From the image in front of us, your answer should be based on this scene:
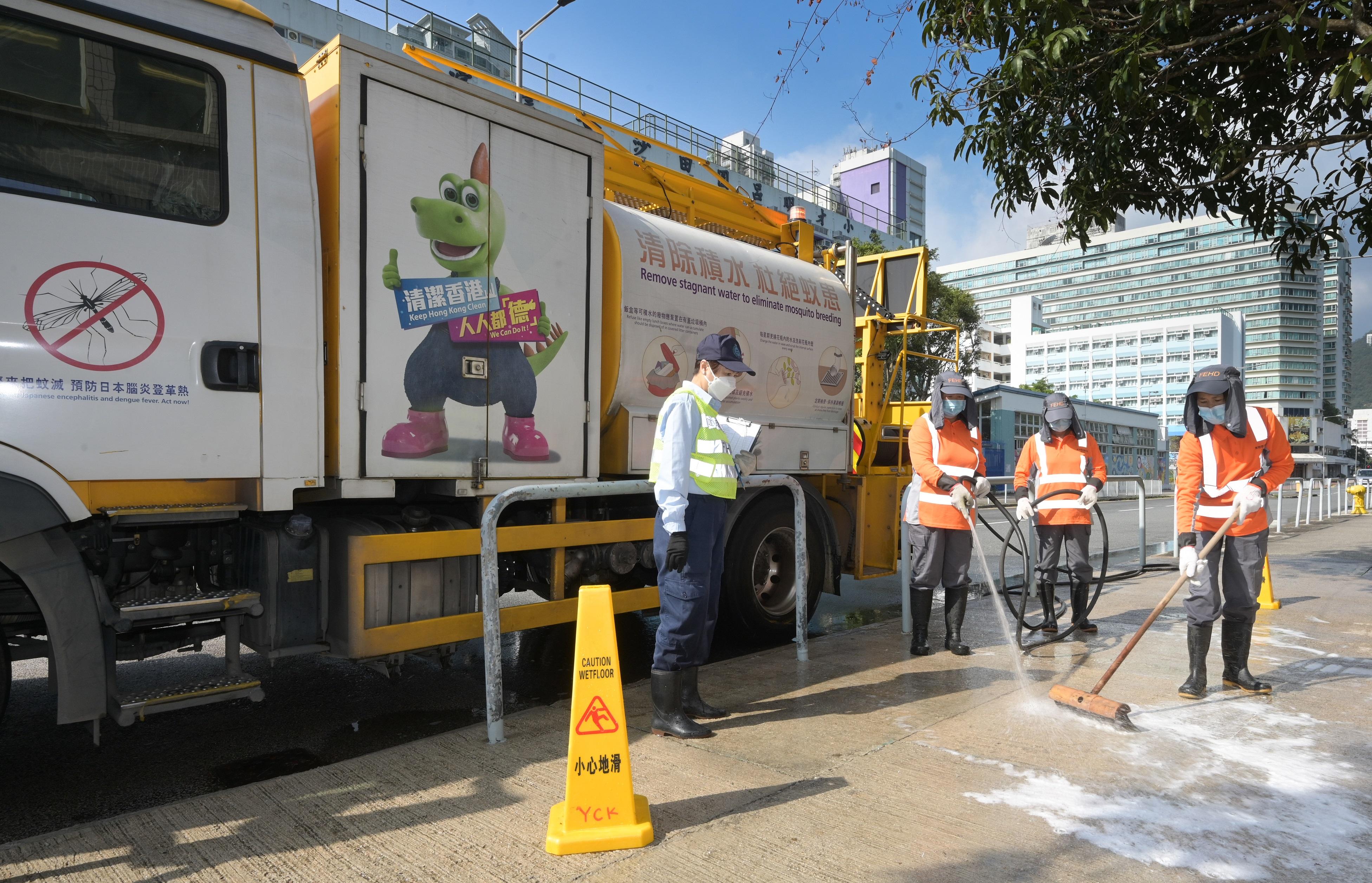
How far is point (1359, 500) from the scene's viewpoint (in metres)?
24.0

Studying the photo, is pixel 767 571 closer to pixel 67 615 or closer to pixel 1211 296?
pixel 67 615

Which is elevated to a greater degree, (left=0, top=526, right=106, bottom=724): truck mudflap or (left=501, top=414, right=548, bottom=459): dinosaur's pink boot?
(left=501, top=414, right=548, bottom=459): dinosaur's pink boot

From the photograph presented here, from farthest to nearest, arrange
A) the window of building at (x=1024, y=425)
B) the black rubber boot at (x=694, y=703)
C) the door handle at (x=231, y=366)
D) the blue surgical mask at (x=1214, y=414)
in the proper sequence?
Answer: the window of building at (x=1024, y=425)
the blue surgical mask at (x=1214, y=414)
the black rubber boot at (x=694, y=703)
the door handle at (x=231, y=366)

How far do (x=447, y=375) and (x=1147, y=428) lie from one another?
56.7m

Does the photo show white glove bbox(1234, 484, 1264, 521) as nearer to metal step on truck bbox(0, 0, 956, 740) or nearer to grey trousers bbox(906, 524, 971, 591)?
grey trousers bbox(906, 524, 971, 591)

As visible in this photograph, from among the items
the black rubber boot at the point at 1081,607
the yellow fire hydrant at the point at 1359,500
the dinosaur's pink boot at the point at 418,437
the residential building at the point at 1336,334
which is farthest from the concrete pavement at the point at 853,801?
the residential building at the point at 1336,334

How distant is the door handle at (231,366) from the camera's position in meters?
3.45

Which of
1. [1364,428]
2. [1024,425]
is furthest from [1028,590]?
[1364,428]

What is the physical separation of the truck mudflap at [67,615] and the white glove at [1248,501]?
560 centimetres

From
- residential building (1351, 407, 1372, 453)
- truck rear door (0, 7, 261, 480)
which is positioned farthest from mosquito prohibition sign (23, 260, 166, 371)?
residential building (1351, 407, 1372, 453)

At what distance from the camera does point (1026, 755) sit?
3803mm

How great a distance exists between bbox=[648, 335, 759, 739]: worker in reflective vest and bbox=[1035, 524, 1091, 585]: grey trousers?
378 cm

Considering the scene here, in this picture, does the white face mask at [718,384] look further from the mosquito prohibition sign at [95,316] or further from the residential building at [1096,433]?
the residential building at [1096,433]

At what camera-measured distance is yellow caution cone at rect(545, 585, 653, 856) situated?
9.45 feet
